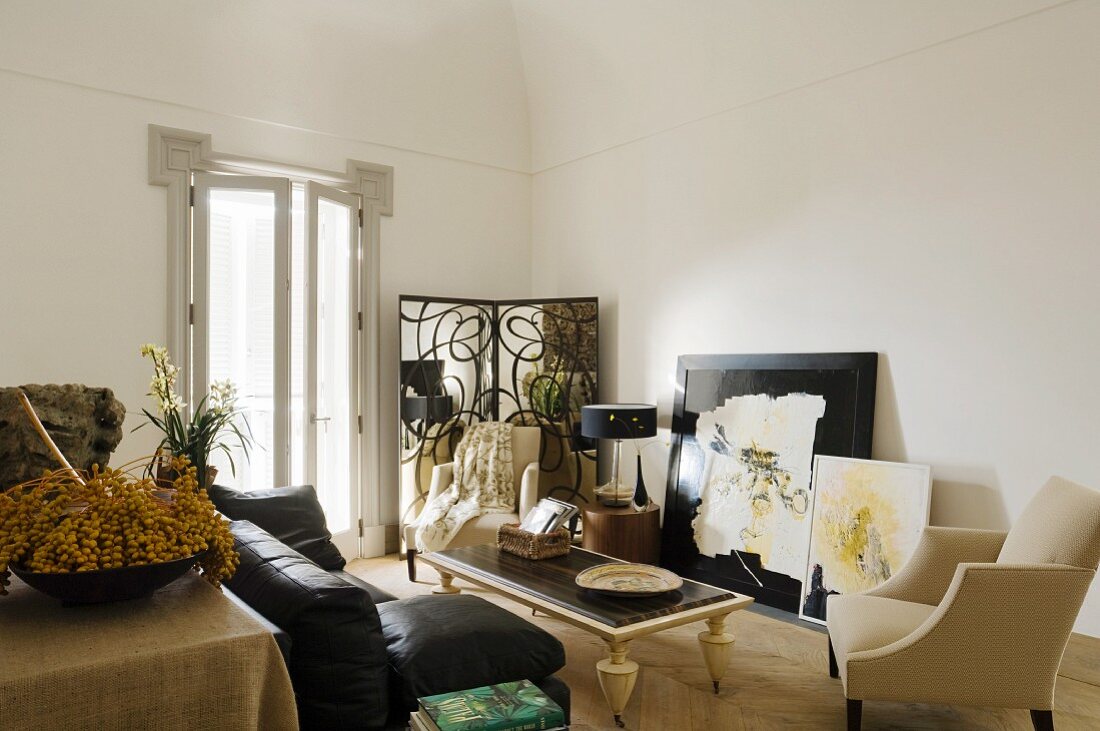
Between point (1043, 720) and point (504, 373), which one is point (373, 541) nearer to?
point (504, 373)

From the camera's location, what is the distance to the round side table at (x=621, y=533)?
4887mm

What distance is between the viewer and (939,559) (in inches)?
128

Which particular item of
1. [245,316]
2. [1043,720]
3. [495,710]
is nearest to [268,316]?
[245,316]

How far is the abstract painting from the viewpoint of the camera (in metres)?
3.95

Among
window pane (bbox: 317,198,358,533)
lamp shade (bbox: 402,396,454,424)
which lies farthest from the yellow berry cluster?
lamp shade (bbox: 402,396,454,424)

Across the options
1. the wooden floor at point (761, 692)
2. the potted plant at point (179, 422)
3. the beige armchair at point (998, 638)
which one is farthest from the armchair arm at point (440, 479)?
the beige armchair at point (998, 638)

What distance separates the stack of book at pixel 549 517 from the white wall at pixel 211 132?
2.04m

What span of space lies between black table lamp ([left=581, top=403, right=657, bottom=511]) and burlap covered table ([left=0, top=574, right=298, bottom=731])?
11.7ft

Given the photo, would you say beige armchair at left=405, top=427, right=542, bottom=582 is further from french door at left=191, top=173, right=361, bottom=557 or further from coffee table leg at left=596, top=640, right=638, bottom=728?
coffee table leg at left=596, top=640, right=638, bottom=728

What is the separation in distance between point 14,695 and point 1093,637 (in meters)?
4.04

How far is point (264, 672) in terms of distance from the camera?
1.44 m

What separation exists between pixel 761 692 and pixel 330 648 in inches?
84.6

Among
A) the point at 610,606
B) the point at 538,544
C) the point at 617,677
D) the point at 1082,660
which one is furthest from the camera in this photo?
the point at 538,544

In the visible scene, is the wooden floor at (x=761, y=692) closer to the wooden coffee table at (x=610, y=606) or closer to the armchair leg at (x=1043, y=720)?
the wooden coffee table at (x=610, y=606)
